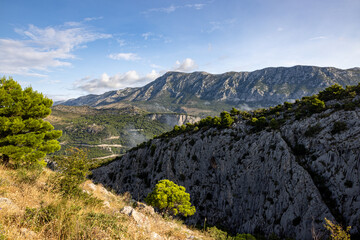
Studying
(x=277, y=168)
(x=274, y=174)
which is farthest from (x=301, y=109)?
(x=274, y=174)

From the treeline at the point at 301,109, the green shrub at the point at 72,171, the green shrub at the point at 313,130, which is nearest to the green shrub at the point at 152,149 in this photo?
the treeline at the point at 301,109

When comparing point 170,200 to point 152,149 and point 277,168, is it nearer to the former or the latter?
point 277,168

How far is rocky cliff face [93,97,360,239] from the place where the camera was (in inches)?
958

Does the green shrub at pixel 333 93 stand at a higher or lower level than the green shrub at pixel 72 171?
higher

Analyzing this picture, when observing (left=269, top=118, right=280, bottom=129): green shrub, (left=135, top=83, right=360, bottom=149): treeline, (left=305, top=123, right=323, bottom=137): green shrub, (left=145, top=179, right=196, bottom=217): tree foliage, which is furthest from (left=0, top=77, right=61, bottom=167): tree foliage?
(left=305, top=123, right=323, bottom=137): green shrub

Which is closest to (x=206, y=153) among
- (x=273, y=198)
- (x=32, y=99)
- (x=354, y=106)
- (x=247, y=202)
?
(x=247, y=202)

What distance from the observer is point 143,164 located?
192 ft

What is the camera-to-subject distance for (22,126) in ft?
56.3

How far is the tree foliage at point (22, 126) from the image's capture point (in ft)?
54.2

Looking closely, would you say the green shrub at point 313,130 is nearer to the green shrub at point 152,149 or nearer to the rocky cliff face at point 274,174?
the rocky cliff face at point 274,174

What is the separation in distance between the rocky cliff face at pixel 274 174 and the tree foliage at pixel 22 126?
43.0 feet

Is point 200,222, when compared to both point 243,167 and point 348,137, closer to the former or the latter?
point 243,167

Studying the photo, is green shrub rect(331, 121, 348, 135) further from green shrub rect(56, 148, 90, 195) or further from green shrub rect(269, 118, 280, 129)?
green shrub rect(56, 148, 90, 195)

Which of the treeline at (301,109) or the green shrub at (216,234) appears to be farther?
the treeline at (301,109)
